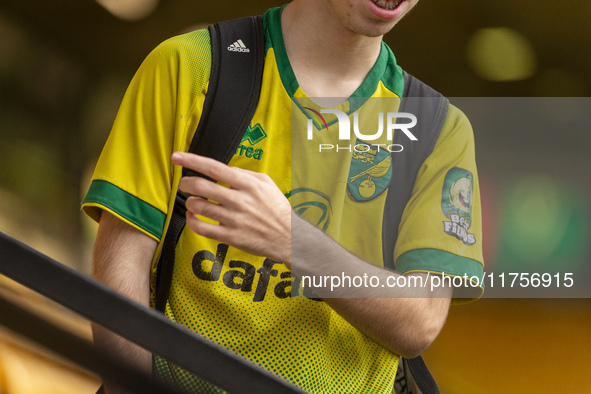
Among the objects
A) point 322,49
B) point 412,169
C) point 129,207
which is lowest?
point 129,207

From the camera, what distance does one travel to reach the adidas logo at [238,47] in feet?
2.09

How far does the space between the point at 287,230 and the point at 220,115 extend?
147 mm

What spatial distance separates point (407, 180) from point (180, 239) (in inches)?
10.2

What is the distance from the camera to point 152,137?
2.00 ft

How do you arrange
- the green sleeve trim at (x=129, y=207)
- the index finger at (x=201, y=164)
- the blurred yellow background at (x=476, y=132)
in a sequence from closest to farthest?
the index finger at (x=201, y=164) → the green sleeve trim at (x=129, y=207) → the blurred yellow background at (x=476, y=132)

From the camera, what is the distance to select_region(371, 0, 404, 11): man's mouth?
646 mm

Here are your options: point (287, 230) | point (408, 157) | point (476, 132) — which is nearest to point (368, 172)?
point (408, 157)

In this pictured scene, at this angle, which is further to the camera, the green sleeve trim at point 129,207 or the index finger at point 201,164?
the green sleeve trim at point 129,207

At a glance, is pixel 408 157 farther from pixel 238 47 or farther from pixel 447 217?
pixel 238 47

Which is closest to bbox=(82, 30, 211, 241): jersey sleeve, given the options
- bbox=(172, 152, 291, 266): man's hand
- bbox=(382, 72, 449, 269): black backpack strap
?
bbox=(172, 152, 291, 266): man's hand

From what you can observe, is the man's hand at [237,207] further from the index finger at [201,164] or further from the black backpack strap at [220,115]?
the black backpack strap at [220,115]

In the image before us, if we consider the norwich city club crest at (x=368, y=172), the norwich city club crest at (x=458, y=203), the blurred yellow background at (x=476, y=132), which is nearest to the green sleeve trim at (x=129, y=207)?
the norwich city club crest at (x=368, y=172)

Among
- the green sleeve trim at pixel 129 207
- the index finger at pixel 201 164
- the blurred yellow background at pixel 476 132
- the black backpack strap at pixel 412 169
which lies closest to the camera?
the index finger at pixel 201 164

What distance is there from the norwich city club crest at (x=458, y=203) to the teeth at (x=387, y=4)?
190 millimetres
